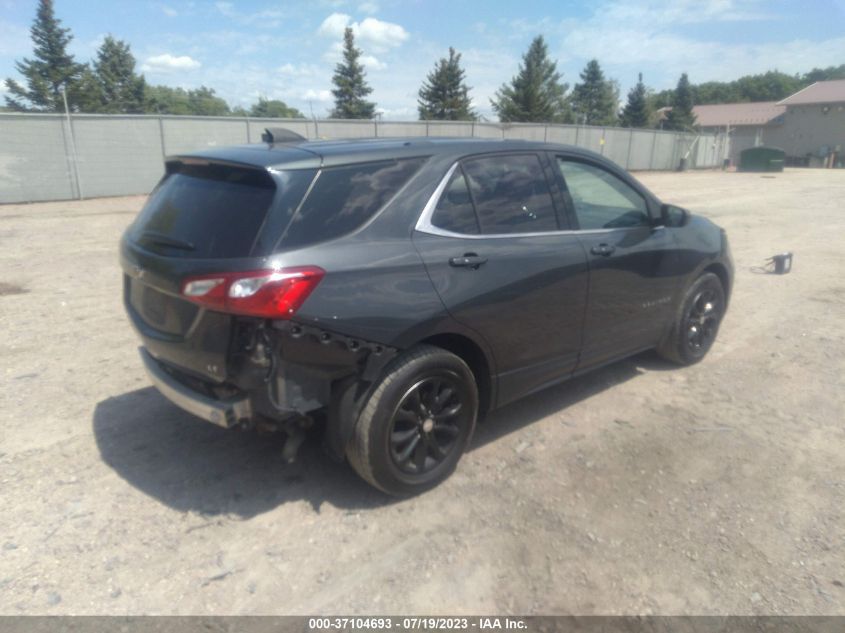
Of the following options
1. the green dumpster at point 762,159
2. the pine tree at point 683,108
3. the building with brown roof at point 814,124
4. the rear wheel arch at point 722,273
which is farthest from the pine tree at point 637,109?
the rear wheel arch at point 722,273

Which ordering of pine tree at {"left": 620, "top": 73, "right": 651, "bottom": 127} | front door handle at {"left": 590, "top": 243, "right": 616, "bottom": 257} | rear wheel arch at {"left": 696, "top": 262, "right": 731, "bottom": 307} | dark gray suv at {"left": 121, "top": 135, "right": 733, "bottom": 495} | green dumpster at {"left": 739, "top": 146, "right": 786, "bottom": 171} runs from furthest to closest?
pine tree at {"left": 620, "top": 73, "right": 651, "bottom": 127} → green dumpster at {"left": 739, "top": 146, "right": 786, "bottom": 171} → rear wheel arch at {"left": 696, "top": 262, "right": 731, "bottom": 307} → front door handle at {"left": 590, "top": 243, "right": 616, "bottom": 257} → dark gray suv at {"left": 121, "top": 135, "right": 733, "bottom": 495}

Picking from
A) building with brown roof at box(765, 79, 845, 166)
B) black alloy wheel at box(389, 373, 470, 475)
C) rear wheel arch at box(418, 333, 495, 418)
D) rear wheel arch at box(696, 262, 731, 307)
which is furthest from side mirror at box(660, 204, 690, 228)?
building with brown roof at box(765, 79, 845, 166)

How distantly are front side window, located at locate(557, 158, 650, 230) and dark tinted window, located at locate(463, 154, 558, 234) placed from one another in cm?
28

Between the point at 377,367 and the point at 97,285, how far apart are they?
5.70 metres

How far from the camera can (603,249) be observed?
4117mm

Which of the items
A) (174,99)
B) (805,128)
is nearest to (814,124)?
(805,128)

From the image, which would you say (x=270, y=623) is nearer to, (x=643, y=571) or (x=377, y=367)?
(x=377, y=367)

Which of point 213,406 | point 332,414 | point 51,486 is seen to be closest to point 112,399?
point 51,486

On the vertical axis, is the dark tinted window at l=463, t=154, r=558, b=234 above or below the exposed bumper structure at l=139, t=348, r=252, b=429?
above

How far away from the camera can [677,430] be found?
13.7ft

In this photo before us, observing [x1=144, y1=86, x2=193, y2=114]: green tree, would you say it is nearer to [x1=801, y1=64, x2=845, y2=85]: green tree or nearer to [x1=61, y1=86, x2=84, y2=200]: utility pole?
[x1=61, y1=86, x2=84, y2=200]: utility pole

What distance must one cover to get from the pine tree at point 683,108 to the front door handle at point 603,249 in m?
63.2

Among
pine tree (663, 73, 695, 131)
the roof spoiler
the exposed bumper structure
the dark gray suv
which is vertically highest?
pine tree (663, 73, 695, 131)

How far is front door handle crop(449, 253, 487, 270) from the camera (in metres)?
3.31
